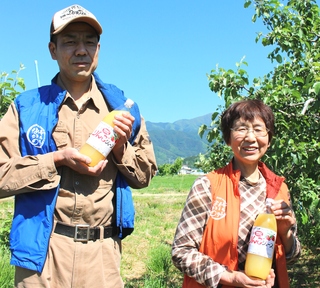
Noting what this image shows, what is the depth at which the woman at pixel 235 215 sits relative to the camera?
6.02 feet

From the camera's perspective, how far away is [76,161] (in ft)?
6.07

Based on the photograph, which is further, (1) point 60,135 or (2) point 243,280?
(1) point 60,135

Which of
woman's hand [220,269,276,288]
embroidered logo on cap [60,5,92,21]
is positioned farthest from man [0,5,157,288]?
woman's hand [220,269,276,288]

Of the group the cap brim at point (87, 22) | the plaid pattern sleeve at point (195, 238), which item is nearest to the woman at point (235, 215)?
the plaid pattern sleeve at point (195, 238)

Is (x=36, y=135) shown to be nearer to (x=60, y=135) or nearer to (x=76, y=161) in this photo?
(x=60, y=135)

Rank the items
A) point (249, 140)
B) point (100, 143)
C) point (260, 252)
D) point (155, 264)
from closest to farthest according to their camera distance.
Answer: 1. point (260, 252)
2. point (100, 143)
3. point (249, 140)
4. point (155, 264)

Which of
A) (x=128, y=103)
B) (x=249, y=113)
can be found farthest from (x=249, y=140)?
(x=128, y=103)

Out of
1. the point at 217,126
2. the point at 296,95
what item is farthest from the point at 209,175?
the point at 217,126

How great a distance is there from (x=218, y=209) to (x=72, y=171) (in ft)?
2.38

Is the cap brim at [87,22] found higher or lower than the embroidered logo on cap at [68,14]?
lower

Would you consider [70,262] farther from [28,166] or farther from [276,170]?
[276,170]

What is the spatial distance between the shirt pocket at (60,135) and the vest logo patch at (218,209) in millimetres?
776

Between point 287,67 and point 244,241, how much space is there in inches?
125

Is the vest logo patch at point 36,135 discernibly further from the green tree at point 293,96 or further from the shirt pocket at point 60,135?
the green tree at point 293,96
